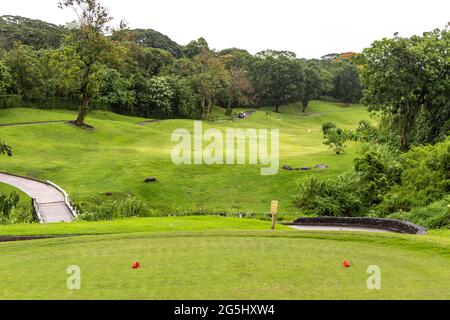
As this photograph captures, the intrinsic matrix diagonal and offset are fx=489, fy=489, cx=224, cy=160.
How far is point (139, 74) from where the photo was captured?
8694cm

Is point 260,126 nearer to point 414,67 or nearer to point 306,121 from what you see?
point 306,121

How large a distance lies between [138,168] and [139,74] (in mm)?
46085

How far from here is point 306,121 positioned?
346 ft

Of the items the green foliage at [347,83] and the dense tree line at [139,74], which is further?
the green foliage at [347,83]

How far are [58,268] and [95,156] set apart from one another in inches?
1569

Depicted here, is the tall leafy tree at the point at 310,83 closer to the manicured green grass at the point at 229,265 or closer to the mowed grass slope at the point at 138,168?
the mowed grass slope at the point at 138,168

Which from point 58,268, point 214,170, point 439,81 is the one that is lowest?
point 214,170

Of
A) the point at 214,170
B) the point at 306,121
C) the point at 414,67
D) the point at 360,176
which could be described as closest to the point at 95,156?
the point at 214,170

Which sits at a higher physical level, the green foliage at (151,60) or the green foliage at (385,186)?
the green foliage at (151,60)

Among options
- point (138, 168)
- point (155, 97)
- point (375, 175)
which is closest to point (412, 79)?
point (375, 175)

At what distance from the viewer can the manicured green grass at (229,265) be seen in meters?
8.38

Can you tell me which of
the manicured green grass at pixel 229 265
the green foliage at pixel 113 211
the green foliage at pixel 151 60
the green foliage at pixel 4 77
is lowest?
the green foliage at pixel 113 211

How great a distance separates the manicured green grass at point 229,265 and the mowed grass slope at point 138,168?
2246 cm

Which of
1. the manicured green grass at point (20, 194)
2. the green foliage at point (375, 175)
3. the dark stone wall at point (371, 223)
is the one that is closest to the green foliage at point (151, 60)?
the manicured green grass at point (20, 194)
